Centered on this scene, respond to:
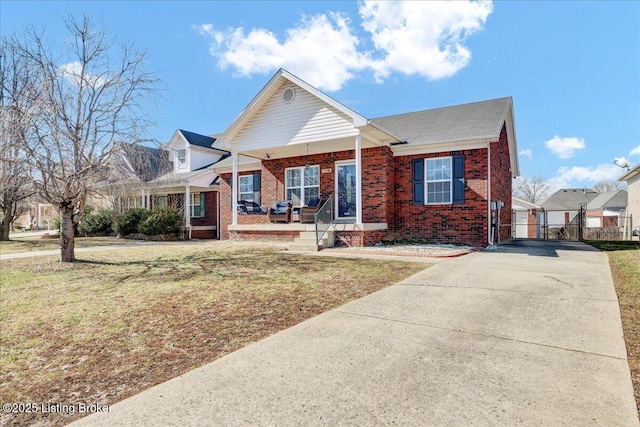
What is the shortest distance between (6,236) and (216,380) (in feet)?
74.9

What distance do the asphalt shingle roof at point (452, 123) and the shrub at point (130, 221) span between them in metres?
13.8

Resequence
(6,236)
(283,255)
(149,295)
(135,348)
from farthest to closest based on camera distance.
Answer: (6,236) < (283,255) < (149,295) < (135,348)

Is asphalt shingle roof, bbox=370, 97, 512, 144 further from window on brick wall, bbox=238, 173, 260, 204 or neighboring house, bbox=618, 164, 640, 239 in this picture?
neighboring house, bbox=618, 164, 640, 239

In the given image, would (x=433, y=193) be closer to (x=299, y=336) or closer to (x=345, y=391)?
(x=299, y=336)

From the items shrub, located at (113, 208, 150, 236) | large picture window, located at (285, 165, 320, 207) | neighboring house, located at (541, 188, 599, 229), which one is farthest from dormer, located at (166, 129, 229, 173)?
neighboring house, located at (541, 188, 599, 229)

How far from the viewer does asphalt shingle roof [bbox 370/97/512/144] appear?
12242mm

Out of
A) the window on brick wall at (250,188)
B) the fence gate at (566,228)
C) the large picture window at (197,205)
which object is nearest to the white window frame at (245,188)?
the window on brick wall at (250,188)

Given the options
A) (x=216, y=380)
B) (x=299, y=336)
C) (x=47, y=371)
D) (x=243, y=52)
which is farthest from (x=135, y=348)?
(x=243, y=52)

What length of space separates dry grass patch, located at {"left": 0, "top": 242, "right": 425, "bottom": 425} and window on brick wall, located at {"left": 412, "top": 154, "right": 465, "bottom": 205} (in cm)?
558

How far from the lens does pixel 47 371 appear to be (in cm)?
325

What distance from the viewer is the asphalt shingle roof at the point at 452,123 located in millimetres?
12242

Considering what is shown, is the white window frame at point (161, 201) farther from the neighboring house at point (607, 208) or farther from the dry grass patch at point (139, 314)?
the neighboring house at point (607, 208)

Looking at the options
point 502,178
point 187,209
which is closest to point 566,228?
point 502,178

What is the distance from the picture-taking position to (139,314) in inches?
185
